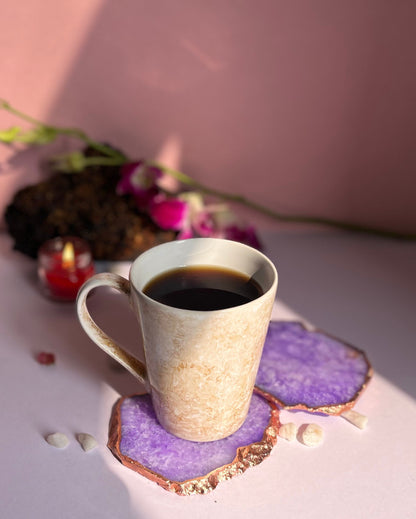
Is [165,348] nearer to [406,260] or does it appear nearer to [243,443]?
[243,443]

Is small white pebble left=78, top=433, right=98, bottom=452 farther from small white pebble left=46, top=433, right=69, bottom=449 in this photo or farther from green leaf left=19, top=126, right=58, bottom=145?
green leaf left=19, top=126, right=58, bottom=145

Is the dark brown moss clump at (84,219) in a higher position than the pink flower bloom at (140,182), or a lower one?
lower

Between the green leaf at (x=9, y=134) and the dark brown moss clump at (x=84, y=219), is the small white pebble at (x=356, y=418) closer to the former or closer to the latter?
the dark brown moss clump at (x=84, y=219)

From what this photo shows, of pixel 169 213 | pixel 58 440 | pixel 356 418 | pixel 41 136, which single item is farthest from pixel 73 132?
pixel 356 418

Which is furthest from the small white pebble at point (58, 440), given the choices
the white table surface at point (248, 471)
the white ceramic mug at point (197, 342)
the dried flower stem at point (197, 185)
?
the dried flower stem at point (197, 185)

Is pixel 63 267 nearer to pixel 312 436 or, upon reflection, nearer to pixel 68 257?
pixel 68 257

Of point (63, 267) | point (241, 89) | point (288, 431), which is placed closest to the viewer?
point (288, 431)

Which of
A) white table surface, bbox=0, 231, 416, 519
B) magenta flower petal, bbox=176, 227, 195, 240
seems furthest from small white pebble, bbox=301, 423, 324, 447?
magenta flower petal, bbox=176, 227, 195, 240
